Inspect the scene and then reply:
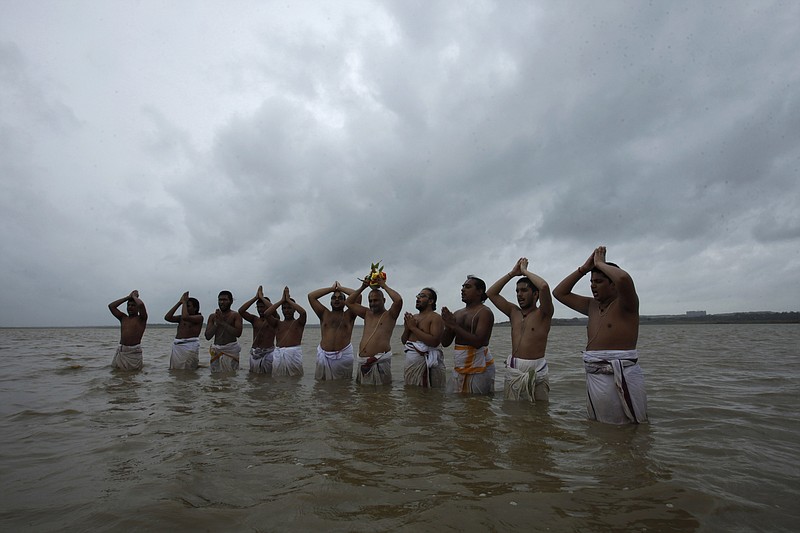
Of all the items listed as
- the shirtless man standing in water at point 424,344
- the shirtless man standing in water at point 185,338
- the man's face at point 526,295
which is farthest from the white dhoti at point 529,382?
the shirtless man standing in water at point 185,338

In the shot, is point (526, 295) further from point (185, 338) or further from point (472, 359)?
point (185, 338)

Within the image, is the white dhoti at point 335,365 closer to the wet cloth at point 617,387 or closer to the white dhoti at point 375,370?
the white dhoti at point 375,370

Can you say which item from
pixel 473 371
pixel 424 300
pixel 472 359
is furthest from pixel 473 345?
pixel 424 300

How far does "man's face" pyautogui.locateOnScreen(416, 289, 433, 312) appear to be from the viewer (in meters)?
8.48

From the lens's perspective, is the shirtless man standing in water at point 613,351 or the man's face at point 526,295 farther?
the man's face at point 526,295

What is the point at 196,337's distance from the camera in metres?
11.9

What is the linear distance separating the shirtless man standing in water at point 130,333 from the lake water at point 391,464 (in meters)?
4.44

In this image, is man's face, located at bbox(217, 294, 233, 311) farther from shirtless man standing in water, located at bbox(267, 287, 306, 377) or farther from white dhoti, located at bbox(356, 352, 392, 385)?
white dhoti, located at bbox(356, 352, 392, 385)

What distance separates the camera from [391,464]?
3.54 m

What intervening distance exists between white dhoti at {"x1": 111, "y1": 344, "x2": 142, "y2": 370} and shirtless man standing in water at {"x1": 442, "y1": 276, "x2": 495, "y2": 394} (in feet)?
28.3

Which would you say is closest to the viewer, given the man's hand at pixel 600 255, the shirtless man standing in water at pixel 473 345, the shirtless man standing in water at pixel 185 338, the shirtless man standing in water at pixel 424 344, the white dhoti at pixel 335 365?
the man's hand at pixel 600 255

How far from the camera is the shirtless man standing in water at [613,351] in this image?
4930 millimetres

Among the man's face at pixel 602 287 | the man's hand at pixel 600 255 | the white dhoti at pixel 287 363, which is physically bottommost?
the white dhoti at pixel 287 363

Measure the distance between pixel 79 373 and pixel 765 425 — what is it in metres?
13.5
